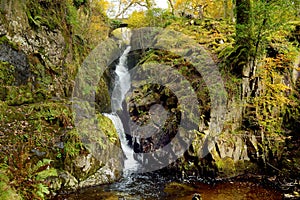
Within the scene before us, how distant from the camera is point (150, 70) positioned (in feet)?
33.8

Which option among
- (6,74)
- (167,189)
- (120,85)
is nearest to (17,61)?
(6,74)

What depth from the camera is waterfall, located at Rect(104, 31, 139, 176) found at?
819 cm

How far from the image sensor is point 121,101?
12414 mm

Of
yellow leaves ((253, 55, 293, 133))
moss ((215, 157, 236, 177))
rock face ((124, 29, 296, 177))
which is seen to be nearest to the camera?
moss ((215, 157, 236, 177))

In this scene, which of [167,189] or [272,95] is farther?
[272,95]

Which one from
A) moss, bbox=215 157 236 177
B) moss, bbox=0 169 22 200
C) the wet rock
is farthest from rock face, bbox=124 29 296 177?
moss, bbox=0 169 22 200

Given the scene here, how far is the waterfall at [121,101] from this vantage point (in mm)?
8191

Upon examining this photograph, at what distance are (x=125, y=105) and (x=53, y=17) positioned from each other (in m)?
4.39

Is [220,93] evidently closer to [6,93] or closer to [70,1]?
[6,93]

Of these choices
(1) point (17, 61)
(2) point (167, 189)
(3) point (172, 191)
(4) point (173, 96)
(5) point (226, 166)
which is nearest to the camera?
(3) point (172, 191)

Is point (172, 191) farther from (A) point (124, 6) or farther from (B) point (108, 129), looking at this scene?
(A) point (124, 6)

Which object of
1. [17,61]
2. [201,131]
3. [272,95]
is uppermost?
[17,61]

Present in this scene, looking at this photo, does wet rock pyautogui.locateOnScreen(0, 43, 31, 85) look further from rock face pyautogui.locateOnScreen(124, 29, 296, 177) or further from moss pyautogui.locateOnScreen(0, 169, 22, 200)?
rock face pyautogui.locateOnScreen(124, 29, 296, 177)

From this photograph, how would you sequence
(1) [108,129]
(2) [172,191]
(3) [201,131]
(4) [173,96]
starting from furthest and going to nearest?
(4) [173,96]
(1) [108,129]
(3) [201,131]
(2) [172,191]
